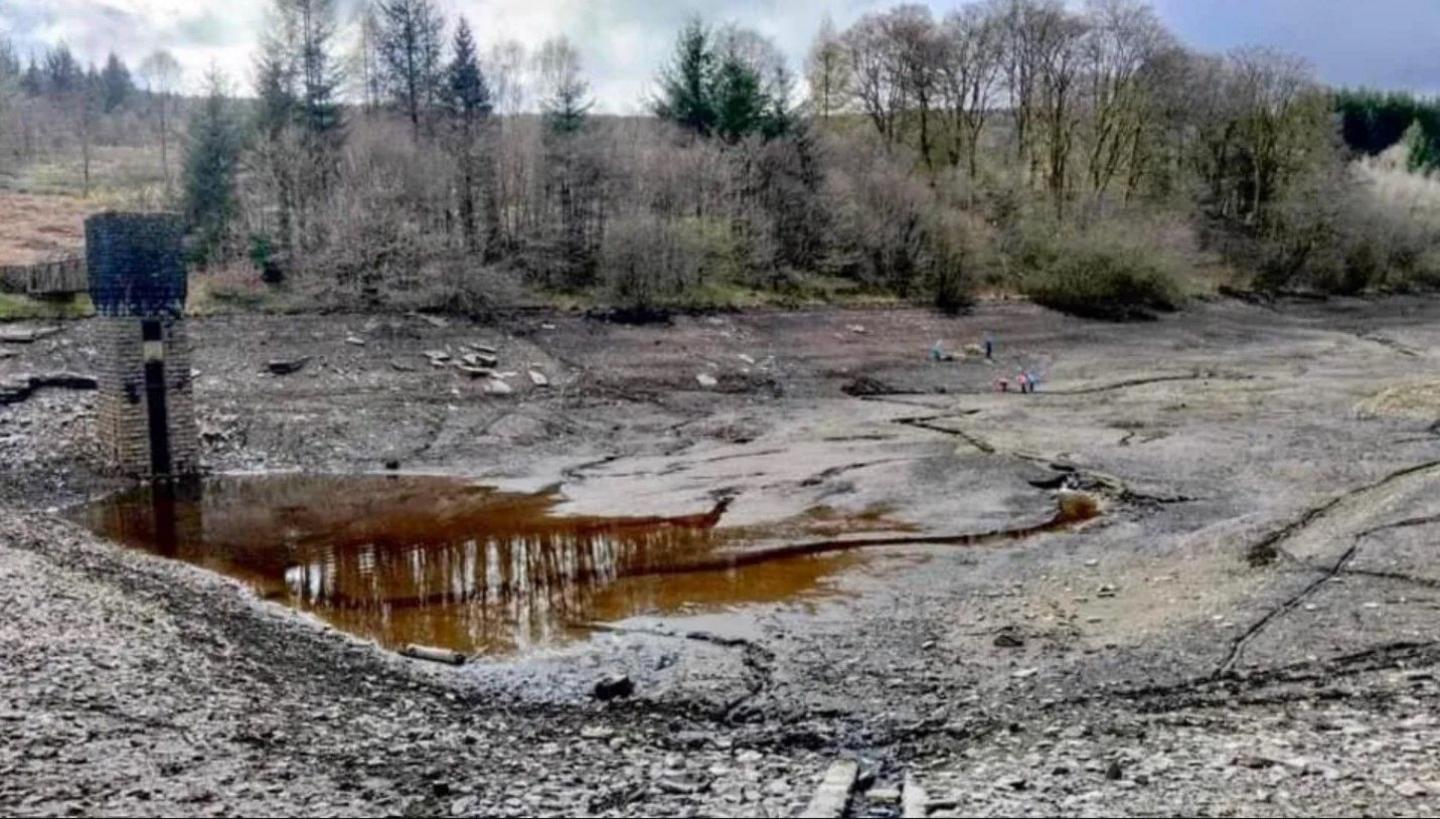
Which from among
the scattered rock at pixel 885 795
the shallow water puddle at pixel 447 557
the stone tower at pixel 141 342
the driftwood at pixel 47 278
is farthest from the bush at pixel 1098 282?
the scattered rock at pixel 885 795

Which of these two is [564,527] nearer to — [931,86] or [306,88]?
[306,88]

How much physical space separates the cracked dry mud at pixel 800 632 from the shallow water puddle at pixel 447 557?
50 centimetres

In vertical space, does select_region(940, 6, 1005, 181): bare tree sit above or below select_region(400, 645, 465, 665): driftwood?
above

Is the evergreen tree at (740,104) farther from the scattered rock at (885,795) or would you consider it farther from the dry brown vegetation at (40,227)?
the scattered rock at (885,795)

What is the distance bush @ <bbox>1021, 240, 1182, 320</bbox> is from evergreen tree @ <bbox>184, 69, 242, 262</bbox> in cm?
2556

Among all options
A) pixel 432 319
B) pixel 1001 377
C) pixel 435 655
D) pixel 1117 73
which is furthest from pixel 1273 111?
pixel 435 655

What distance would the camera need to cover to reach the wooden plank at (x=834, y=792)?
20.0ft

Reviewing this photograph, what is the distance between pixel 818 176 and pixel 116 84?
78456 millimetres

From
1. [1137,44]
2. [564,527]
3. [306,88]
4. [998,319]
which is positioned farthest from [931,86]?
[564,527]

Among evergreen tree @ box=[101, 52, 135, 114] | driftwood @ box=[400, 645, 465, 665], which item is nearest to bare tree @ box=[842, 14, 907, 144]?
driftwood @ box=[400, 645, 465, 665]

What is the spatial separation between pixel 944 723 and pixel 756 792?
77.1 inches

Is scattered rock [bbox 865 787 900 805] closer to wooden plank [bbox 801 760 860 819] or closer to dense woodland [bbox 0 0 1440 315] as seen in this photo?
wooden plank [bbox 801 760 860 819]

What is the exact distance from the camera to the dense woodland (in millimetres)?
32688

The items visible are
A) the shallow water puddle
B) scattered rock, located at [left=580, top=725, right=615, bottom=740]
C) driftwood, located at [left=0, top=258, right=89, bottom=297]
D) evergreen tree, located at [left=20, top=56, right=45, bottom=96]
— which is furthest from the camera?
evergreen tree, located at [left=20, top=56, right=45, bottom=96]
